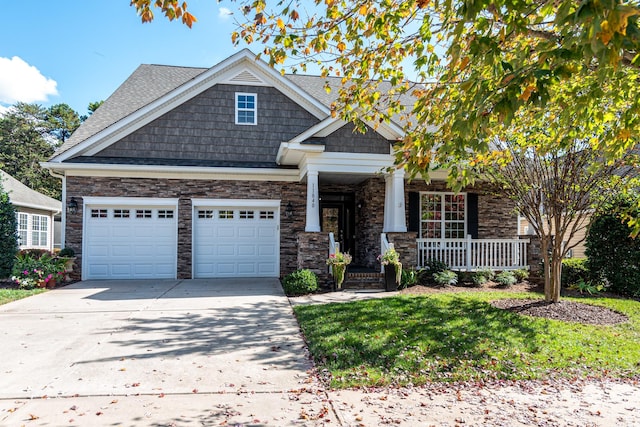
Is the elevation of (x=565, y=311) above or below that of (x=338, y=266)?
below

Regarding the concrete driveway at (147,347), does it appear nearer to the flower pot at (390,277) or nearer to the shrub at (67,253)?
the shrub at (67,253)

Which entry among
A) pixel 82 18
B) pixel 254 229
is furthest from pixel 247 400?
pixel 254 229

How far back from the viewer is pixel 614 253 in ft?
34.2

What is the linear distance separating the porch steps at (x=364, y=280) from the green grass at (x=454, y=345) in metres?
3.20

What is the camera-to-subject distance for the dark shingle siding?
12.9 metres

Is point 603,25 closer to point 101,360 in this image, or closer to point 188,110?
point 101,360

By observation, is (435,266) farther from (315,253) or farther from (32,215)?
(32,215)

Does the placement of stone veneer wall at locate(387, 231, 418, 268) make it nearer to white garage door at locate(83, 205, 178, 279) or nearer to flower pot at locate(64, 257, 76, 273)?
white garage door at locate(83, 205, 178, 279)

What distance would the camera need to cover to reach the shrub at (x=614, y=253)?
10133 mm

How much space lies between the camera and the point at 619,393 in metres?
4.38

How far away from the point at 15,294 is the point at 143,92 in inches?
333

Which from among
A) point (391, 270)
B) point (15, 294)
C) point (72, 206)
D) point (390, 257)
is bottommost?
point (15, 294)

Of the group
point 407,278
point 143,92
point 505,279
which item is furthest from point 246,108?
Result: point 505,279

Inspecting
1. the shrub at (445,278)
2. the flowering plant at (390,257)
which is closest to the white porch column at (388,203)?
the flowering plant at (390,257)
